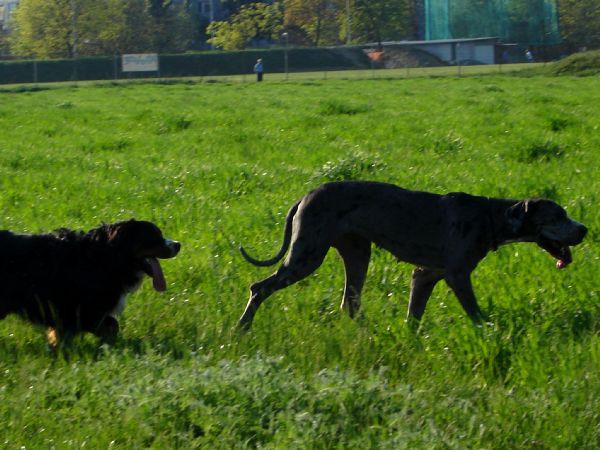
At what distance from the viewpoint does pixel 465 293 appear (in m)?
6.63

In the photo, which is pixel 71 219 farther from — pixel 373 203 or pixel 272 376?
pixel 272 376

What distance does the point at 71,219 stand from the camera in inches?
404

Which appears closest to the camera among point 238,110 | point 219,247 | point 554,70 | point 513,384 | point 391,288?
point 513,384

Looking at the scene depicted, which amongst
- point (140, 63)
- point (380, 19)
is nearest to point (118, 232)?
point (140, 63)

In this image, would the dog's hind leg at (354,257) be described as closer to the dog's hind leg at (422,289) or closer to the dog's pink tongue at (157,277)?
the dog's hind leg at (422,289)

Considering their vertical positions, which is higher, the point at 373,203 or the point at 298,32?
the point at 298,32

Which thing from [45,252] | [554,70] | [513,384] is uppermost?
[554,70]

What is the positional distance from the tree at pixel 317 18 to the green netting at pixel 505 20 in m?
20.0

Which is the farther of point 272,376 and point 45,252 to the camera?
point 45,252

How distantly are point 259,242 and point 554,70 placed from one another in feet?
138

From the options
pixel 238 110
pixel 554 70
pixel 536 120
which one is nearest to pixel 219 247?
pixel 536 120

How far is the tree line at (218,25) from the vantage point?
260 ft

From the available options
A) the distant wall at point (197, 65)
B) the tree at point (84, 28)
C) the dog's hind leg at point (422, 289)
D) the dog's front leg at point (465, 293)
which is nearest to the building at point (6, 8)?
the tree at point (84, 28)

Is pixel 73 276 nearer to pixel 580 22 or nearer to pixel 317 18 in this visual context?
pixel 580 22
